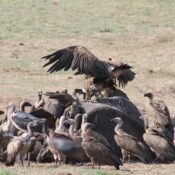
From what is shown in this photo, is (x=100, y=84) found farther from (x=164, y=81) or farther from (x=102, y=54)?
(x=102, y=54)

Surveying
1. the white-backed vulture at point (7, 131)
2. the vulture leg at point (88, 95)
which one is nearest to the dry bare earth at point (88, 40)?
the white-backed vulture at point (7, 131)

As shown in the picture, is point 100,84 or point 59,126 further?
point 100,84

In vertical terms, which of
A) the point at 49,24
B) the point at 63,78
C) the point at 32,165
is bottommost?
the point at 32,165

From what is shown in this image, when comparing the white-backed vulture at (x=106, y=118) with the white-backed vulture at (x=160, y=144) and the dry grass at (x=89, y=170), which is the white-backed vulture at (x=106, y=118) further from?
the dry grass at (x=89, y=170)

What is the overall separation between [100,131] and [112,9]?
20.1 meters

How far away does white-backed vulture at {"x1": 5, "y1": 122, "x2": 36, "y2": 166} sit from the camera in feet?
36.1

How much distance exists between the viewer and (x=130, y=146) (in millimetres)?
11430

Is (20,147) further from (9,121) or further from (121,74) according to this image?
(121,74)

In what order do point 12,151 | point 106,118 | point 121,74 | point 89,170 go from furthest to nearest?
point 121,74
point 106,118
point 12,151
point 89,170

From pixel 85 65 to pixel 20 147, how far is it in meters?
2.93

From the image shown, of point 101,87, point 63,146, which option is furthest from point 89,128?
point 101,87

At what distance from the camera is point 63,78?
19938mm

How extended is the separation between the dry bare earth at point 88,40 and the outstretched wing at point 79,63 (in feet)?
8.29

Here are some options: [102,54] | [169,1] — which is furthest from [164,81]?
[169,1]
